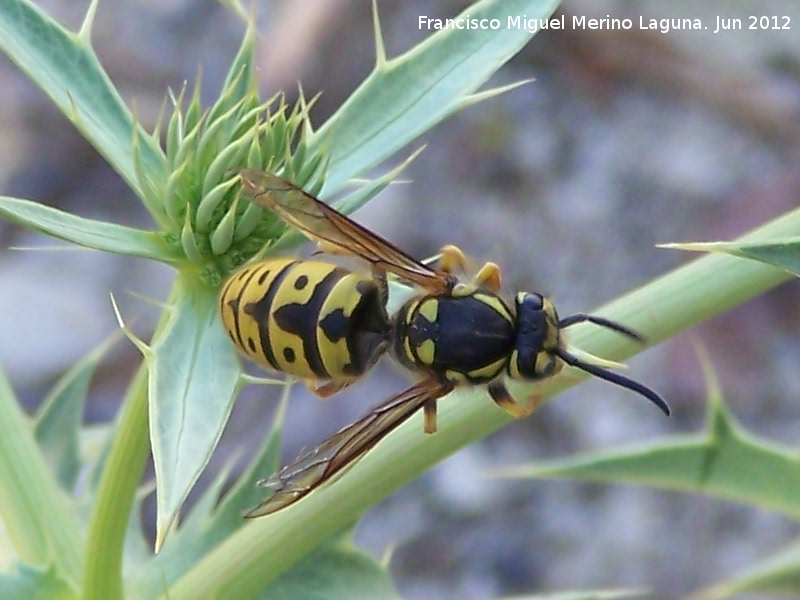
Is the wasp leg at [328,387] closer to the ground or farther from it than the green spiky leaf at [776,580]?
farther from it

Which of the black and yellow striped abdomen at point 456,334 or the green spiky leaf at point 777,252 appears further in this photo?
the black and yellow striped abdomen at point 456,334

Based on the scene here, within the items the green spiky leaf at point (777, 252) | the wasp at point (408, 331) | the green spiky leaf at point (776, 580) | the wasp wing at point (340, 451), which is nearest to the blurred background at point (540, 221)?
the green spiky leaf at point (776, 580)

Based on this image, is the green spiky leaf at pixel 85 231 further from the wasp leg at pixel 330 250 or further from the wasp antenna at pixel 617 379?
the wasp antenna at pixel 617 379

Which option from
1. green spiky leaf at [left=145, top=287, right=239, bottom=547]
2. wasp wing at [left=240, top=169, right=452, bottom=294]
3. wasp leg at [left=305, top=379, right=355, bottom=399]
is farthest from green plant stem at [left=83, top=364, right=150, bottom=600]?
wasp leg at [left=305, top=379, right=355, bottom=399]

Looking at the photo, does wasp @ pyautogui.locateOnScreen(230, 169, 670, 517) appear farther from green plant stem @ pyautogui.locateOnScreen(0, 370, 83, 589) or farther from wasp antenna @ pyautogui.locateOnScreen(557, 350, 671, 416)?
green plant stem @ pyautogui.locateOnScreen(0, 370, 83, 589)

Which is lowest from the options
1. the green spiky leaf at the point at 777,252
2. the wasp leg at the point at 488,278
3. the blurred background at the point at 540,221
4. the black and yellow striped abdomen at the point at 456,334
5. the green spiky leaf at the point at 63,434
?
the blurred background at the point at 540,221

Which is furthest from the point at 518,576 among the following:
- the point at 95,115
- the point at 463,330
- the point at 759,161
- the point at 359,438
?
the point at 95,115

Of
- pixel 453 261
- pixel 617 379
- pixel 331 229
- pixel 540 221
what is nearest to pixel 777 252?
pixel 617 379
